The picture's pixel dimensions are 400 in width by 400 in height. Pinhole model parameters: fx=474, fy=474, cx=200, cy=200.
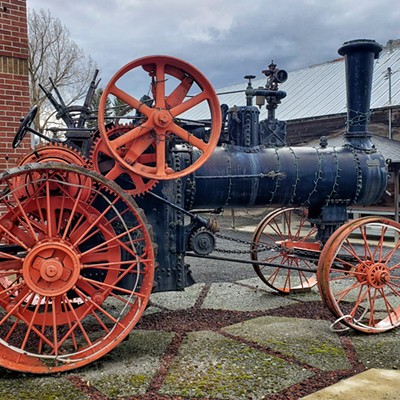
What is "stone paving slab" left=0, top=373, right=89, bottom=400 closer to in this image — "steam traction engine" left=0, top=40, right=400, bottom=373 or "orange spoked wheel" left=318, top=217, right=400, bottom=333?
"steam traction engine" left=0, top=40, right=400, bottom=373

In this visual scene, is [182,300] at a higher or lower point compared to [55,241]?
lower

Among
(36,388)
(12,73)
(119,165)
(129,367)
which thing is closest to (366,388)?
(129,367)

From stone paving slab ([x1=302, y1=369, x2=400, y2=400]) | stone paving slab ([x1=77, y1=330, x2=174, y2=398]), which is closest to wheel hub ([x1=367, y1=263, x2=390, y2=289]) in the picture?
stone paving slab ([x1=302, y1=369, x2=400, y2=400])

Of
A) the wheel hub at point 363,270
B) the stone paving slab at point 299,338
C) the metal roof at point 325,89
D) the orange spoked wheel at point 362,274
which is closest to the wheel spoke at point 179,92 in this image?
the orange spoked wheel at point 362,274

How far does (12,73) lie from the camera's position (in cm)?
609

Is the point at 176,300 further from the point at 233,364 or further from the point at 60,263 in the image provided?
the point at 60,263

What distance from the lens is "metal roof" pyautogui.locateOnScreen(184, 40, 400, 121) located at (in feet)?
47.1

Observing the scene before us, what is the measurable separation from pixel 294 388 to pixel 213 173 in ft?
6.62

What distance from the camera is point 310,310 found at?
16.4 feet

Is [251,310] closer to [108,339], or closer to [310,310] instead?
[310,310]

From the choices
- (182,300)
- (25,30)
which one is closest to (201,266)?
(182,300)

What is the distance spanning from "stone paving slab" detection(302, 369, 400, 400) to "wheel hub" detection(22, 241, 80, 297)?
173 centimetres

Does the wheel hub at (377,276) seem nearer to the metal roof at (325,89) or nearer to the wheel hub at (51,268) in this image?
the wheel hub at (51,268)

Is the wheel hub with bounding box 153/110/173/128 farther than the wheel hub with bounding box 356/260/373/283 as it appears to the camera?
No
